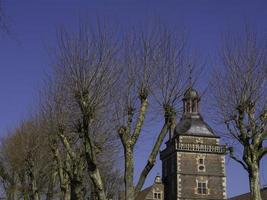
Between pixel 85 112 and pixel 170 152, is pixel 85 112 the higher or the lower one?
the lower one

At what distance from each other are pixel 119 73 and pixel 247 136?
18.4 ft

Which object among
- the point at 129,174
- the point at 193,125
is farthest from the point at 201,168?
the point at 129,174

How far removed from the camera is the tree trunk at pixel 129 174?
53.2 feet

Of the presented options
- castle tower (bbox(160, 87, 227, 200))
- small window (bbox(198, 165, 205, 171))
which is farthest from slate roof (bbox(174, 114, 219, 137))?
small window (bbox(198, 165, 205, 171))

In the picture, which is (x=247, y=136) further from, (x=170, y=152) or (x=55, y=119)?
(x=170, y=152)

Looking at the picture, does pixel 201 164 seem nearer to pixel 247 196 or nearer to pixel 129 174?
pixel 247 196

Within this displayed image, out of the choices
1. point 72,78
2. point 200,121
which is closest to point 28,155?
point 72,78

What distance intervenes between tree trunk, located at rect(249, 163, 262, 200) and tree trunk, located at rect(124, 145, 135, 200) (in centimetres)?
499

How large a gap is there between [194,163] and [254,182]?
116 feet

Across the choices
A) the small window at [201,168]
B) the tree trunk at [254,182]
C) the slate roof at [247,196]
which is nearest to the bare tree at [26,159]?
the tree trunk at [254,182]

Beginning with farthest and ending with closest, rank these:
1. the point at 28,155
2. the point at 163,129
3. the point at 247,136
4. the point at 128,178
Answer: the point at 28,155 → the point at 247,136 → the point at 163,129 → the point at 128,178

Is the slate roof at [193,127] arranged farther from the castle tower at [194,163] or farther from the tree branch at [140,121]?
the tree branch at [140,121]

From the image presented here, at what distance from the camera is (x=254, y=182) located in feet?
61.1

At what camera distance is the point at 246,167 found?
19.2m
